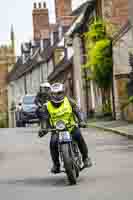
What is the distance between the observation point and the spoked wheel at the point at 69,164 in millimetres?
12148

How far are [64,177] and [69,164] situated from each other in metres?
1.68

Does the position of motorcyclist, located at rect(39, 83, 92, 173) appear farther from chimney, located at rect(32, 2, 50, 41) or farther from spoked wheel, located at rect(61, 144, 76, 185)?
chimney, located at rect(32, 2, 50, 41)

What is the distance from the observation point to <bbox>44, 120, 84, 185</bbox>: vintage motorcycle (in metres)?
12.2

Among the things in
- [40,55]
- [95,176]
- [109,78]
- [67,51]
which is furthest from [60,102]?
[40,55]

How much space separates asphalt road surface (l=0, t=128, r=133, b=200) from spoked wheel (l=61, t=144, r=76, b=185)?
127mm

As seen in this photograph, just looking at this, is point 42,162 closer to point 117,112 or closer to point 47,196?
point 47,196

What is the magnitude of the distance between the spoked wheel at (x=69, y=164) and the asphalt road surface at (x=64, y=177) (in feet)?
0.42

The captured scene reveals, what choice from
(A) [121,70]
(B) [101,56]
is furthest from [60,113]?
(B) [101,56]

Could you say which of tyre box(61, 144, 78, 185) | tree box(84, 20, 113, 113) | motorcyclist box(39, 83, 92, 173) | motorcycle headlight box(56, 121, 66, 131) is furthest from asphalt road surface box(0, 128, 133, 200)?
tree box(84, 20, 113, 113)

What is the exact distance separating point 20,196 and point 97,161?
20.0 feet

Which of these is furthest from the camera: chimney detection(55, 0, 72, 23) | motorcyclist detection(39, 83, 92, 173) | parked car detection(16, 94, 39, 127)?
chimney detection(55, 0, 72, 23)

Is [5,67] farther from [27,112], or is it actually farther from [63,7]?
[27,112]

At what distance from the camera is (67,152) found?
12.3 m

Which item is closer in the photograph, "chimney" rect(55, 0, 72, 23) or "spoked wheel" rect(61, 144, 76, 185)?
"spoked wheel" rect(61, 144, 76, 185)
